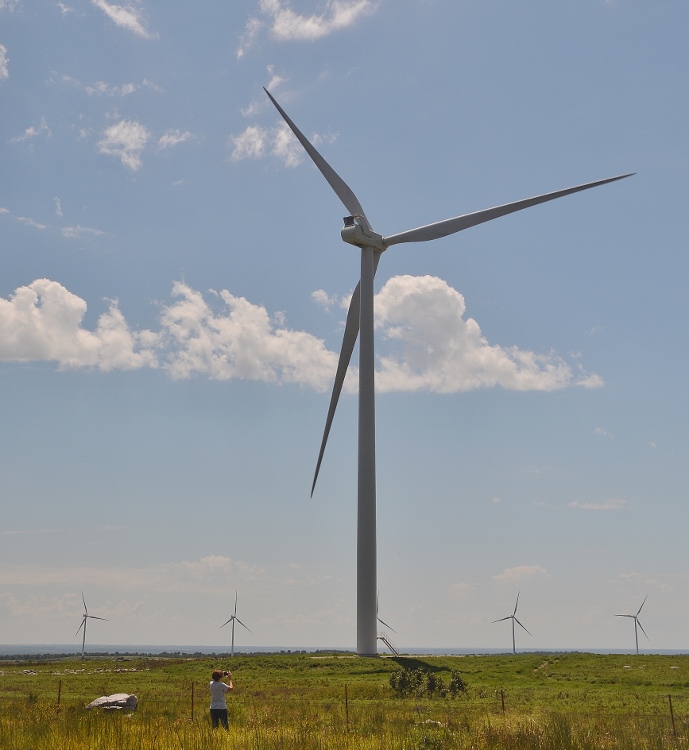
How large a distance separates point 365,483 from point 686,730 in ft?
113

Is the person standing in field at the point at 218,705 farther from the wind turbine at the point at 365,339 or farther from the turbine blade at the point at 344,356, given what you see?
the turbine blade at the point at 344,356

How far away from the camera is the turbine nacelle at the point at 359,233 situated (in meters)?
64.0

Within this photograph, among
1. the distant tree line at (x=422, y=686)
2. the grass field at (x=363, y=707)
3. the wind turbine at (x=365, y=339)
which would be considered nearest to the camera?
the grass field at (x=363, y=707)

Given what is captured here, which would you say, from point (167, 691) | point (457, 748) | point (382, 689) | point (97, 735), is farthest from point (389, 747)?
point (167, 691)

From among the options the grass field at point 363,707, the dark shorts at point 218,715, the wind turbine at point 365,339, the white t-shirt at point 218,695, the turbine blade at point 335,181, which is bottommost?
the grass field at point 363,707

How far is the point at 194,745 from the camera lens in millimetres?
20547

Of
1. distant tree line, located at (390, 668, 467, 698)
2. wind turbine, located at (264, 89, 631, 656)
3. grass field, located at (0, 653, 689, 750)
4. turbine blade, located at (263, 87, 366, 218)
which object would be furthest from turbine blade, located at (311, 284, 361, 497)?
distant tree line, located at (390, 668, 467, 698)

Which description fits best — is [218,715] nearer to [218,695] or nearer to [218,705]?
[218,705]

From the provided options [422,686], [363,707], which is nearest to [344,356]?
[422,686]

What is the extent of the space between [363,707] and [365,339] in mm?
31145

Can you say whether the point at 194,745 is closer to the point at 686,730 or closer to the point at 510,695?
the point at 686,730

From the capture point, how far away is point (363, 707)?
33.8 m

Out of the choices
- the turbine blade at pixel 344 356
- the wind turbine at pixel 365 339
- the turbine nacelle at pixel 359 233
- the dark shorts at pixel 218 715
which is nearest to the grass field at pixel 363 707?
the dark shorts at pixel 218 715

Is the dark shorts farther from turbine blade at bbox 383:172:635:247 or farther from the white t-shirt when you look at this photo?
turbine blade at bbox 383:172:635:247
